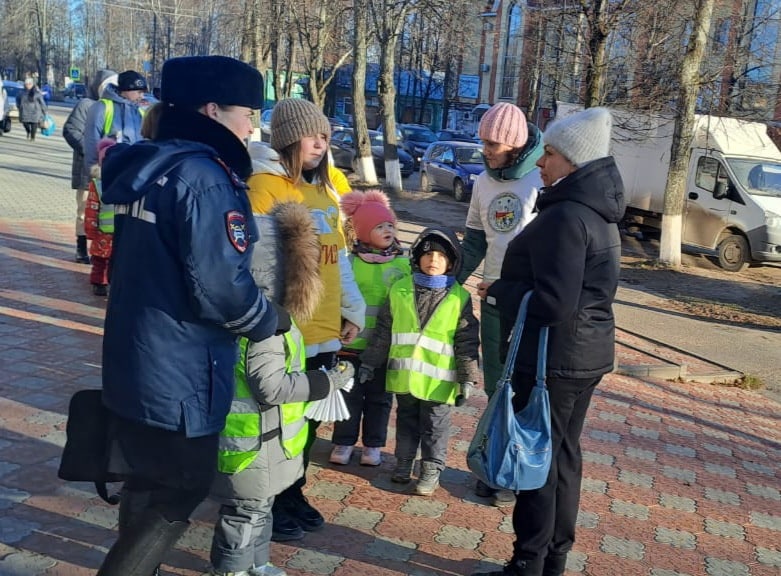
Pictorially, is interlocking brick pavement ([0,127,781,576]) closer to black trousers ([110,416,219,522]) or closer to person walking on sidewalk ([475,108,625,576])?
person walking on sidewalk ([475,108,625,576])

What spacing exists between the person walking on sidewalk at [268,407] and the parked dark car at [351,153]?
2292 cm

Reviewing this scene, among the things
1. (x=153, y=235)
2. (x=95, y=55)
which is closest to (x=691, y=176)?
(x=153, y=235)

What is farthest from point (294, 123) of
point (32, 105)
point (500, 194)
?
point (32, 105)

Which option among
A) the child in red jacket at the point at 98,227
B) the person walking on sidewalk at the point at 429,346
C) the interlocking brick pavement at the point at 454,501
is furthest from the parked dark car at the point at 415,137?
the person walking on sidewalk at the point at 429,346

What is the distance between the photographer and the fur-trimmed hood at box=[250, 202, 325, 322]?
2.96 meters

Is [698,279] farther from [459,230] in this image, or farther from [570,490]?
[570,490]

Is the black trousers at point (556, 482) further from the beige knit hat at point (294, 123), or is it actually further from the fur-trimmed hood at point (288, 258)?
the beige knit hat at point (294, 123)

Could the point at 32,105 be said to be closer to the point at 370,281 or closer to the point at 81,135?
the point at 81,135

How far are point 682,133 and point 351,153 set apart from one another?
1504 centimetres

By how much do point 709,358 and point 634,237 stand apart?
382 inches

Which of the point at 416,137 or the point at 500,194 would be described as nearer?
the point at 500,194

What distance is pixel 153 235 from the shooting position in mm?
2311

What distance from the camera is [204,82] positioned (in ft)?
7.98

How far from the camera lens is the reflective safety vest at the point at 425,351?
3957 millimetres
